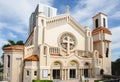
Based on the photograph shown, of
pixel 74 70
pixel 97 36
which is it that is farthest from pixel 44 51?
pixel 97 36

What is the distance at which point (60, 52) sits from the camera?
3669cm

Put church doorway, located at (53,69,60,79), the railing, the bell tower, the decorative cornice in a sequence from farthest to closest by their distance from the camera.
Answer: the bell tower, the decorative cornice, the railing, church doorway, located at (53,69,60,79)

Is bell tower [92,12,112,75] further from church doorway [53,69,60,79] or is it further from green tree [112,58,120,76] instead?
church doorway [53,69,60,79]

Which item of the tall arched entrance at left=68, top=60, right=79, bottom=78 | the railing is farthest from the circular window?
the tall arched entrance at left=68, top=60, right=79, bottom=78

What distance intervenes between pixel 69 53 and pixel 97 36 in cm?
964

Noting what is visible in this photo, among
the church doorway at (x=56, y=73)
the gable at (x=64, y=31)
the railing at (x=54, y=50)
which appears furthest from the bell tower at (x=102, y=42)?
the railing at (x=54, y=50)

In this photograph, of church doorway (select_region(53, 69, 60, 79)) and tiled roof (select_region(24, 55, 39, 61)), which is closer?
tiled roof (select_region(24, 55, 39, 61))

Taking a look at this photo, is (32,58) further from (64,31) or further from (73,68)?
(64,31)

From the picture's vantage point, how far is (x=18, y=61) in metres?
33.3

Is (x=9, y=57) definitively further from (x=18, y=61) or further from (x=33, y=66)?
(x=33, y=66)

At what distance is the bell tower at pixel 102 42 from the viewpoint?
40.6m

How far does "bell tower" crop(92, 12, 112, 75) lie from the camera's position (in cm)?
4062

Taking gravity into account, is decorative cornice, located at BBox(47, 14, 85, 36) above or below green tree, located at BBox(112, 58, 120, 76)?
above

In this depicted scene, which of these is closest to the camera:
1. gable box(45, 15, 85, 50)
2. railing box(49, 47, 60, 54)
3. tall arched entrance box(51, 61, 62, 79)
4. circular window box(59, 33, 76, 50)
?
tall arched entrance box(51, 61, 62, 79)
